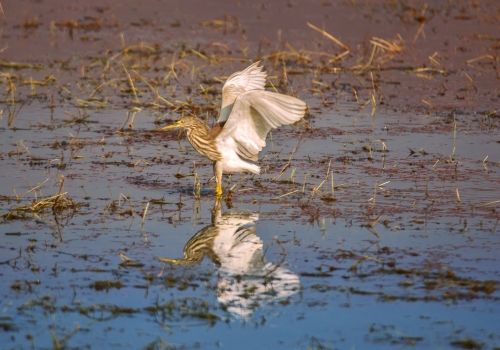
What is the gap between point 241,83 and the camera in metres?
7.47

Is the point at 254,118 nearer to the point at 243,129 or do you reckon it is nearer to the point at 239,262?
the point at 243,129

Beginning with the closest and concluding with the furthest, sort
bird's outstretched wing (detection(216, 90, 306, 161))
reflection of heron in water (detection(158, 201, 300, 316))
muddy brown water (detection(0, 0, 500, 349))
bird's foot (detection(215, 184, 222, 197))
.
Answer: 1. muddy brown water (detection(0, 0, 500, 349))
2. reflection of heron in water (detection(158, 201, 300, 316))
3. bird's outstretched wing (detection(216, 90, 306, 161))
4. bird's foot (detection(215, 184, 222, 197))

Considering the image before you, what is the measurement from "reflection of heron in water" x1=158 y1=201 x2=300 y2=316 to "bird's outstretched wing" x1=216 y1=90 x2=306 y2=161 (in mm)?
754

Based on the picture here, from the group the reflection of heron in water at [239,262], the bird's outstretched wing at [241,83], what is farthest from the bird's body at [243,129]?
the reflection of heron in water at [239,262]

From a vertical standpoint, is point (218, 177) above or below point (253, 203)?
above

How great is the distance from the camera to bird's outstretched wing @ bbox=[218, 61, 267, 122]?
7.29m

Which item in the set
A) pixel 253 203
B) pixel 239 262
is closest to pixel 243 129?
pixel 253 203

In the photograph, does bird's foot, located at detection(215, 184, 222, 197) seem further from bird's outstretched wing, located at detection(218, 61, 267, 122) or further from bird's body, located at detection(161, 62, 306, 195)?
bird's outstretched wing, located at detection(218, 61, 267, 122)

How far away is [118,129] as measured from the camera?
8766 millimetres

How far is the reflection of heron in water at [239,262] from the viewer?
4488 millimetres

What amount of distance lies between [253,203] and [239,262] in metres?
1.45

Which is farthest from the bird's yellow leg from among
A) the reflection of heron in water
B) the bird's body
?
the reflection of heron in water

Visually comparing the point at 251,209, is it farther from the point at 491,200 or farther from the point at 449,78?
the point at 449,78

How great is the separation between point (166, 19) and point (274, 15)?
2.07 meters
